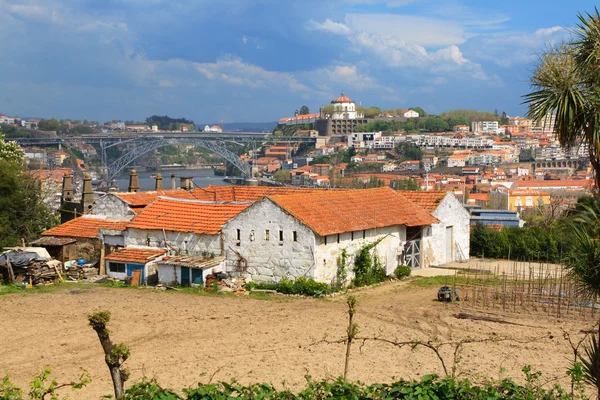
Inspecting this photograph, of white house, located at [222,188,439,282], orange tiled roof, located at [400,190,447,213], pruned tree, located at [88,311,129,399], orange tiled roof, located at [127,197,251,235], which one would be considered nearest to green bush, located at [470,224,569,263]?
orange tiled roof, located at [400,190,447,213]

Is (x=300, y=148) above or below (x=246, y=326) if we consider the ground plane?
above

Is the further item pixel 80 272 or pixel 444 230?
pixel 444 230

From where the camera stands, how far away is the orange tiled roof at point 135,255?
22.1 meters

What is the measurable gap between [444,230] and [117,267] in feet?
36.4

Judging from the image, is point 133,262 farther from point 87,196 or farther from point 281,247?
point 87,196

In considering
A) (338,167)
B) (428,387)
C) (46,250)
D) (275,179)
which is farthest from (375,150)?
(428,387)

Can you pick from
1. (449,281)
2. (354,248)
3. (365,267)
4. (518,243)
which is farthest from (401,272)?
(518,243)

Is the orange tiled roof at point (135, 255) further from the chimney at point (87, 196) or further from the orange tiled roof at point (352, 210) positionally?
the chimney at point (87, 196)

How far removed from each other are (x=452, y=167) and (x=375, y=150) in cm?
2643

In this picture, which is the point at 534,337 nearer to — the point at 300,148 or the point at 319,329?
the point at 319,329

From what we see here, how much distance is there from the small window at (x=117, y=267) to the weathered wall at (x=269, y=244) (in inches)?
131

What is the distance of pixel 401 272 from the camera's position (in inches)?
893

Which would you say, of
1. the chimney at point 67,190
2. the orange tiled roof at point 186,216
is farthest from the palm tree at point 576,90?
the chimney at point 67,190

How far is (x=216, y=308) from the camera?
18.3 meters
